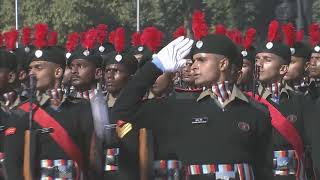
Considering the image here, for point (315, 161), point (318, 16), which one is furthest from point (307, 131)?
point (318, 16)

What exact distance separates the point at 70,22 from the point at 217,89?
44488mm

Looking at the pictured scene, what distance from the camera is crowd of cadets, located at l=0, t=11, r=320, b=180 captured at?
7.25 meters

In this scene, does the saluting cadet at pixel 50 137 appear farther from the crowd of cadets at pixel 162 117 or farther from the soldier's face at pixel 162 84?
the soldier's face at pixel 162 84

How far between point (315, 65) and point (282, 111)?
3.05 metres

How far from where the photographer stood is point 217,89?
7.35 metres

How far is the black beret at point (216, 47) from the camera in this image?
7.39 m

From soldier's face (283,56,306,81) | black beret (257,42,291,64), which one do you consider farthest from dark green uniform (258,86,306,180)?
soldier's face (283,56,306,81)

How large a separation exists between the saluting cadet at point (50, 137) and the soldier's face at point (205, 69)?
1252mm

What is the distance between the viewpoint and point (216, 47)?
740 centimetres

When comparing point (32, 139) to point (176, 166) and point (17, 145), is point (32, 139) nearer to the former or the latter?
point (17, 145)

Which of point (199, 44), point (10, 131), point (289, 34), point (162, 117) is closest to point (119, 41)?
point (289, 34)

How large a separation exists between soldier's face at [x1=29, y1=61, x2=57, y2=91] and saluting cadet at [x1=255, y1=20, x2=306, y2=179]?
2.04m

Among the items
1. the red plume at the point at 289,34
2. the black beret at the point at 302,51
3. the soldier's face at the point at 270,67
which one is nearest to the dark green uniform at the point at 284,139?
the soldier's face at the point at 270,67

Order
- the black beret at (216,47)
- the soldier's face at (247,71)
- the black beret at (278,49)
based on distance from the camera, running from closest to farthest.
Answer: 1. the black beret at (216,47)
2. the black beret at (278,49)
3. the soldier's face at (247,71)
